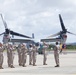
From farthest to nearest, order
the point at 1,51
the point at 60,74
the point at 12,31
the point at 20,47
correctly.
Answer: the point at 12,31 → the point at 20,47 → the point at 1,51 → the point at 60,74

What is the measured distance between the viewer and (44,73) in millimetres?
20078

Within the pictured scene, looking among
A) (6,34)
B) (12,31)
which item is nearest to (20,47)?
(6,34)

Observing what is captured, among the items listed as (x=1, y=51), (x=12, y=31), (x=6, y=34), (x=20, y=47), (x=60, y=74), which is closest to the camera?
(x=60, y=74)

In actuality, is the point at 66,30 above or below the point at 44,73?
above

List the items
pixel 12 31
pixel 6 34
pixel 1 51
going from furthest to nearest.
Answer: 1. pixel 12 31
2. pixel 6 34
3. pixel 1 51

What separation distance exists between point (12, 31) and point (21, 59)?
5363 cm

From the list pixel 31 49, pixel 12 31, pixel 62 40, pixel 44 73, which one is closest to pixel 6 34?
pixel 12 31

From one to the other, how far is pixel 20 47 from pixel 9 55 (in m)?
1.49

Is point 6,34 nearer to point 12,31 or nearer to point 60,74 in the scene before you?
point 12,31

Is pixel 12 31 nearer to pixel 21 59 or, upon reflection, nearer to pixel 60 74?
pixel 21 59

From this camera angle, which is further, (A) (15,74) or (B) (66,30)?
(B) (66,30)

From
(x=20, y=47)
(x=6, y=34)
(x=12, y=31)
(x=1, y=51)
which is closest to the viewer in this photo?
(x=1, y=51)

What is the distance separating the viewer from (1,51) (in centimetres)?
2459

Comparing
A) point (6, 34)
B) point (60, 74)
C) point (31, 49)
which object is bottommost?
point (60, 74)
